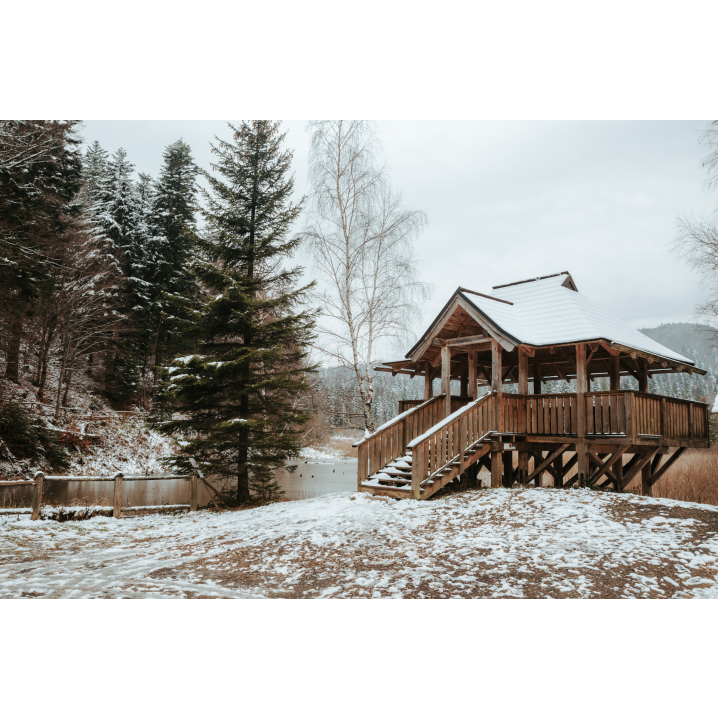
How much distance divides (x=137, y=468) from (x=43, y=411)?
4.00 meters

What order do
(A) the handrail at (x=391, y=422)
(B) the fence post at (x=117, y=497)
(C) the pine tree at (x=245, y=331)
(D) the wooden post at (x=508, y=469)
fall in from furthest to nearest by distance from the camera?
(D) the wooden post at (x=508, y=469) < (C) the pine tree at (x=245, y=331) < (A) the handrail at (x=391, y=422) < (B) the fence post at (x=117, y=497)

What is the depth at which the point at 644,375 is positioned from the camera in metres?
11.7

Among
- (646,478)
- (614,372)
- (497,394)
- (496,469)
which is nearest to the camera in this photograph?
(497,394)

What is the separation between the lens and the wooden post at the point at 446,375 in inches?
430

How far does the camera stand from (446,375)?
429 inches

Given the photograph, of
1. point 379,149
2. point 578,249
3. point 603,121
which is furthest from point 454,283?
point 603,121

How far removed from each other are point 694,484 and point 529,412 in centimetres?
624

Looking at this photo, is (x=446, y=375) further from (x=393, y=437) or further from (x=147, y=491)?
(x=147, y=491)

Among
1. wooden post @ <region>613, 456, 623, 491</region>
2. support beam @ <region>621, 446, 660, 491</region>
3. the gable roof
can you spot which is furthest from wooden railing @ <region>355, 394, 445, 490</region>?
support beam @ <region>621, 446, 660, 491</region>

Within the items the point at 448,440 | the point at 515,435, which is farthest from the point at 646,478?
the point at 448,440

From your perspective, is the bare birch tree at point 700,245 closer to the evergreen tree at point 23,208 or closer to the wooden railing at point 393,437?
the wooden railing at point 393,437

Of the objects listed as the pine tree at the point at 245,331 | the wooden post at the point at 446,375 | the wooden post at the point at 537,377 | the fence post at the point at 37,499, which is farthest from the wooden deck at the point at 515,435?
the fence post at the point at 37,499

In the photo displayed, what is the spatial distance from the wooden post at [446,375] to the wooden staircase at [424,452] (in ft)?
2.70

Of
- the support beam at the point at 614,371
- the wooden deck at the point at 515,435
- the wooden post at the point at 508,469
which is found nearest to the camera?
the wooden deck at the point at 515,435
